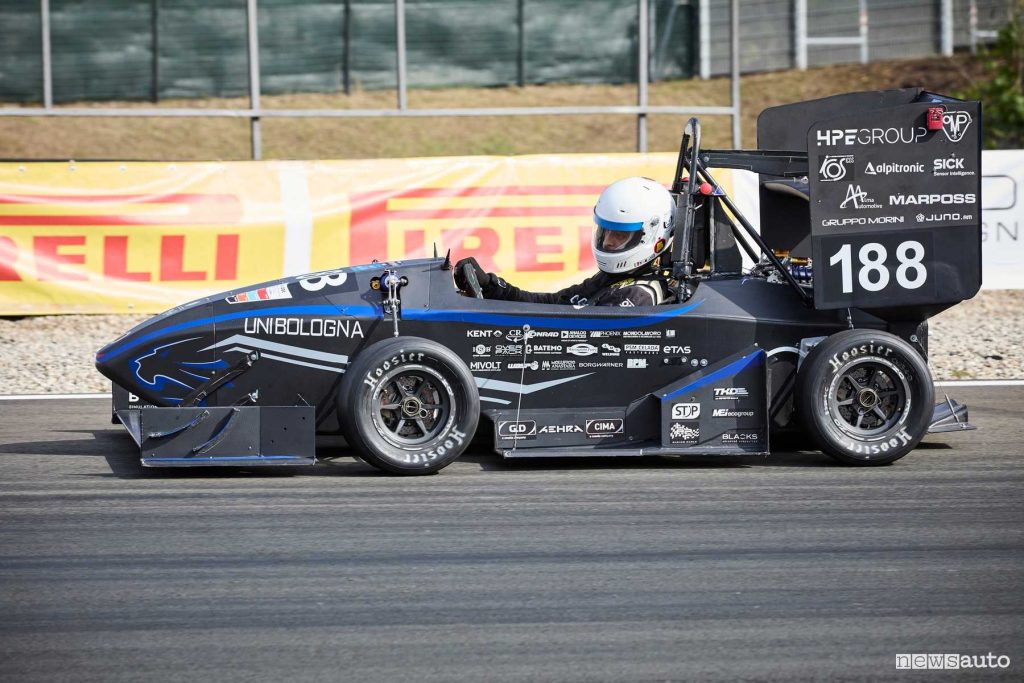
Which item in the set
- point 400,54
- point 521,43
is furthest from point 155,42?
point 400,54

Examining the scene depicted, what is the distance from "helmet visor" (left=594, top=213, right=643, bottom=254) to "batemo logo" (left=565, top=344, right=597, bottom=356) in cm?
72

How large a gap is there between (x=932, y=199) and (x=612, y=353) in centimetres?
183

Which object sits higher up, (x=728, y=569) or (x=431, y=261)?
(x=431, y=261)

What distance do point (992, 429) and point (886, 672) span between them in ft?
13.5

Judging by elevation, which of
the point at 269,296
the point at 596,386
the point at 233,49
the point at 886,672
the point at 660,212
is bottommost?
the point at 886,672

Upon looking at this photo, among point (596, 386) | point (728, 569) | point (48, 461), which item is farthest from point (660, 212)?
point (48, 461)

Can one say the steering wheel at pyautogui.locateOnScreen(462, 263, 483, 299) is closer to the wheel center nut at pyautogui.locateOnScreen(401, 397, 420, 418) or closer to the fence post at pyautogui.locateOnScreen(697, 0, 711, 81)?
the wheel center nut at pyautogui.locateOnScreen(401, 397, 420, 418)

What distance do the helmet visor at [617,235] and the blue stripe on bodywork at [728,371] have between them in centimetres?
89

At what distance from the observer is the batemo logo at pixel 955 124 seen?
21.5 feet

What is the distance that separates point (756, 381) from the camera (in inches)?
255

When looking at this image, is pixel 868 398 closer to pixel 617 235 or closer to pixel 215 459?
pixel 617 235

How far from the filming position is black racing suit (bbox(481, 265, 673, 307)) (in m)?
6.67

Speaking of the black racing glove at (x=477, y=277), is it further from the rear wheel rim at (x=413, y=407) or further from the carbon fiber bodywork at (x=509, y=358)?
the rear wheel rim at (x=413, y=407)

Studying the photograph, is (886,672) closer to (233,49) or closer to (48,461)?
(48,461)
